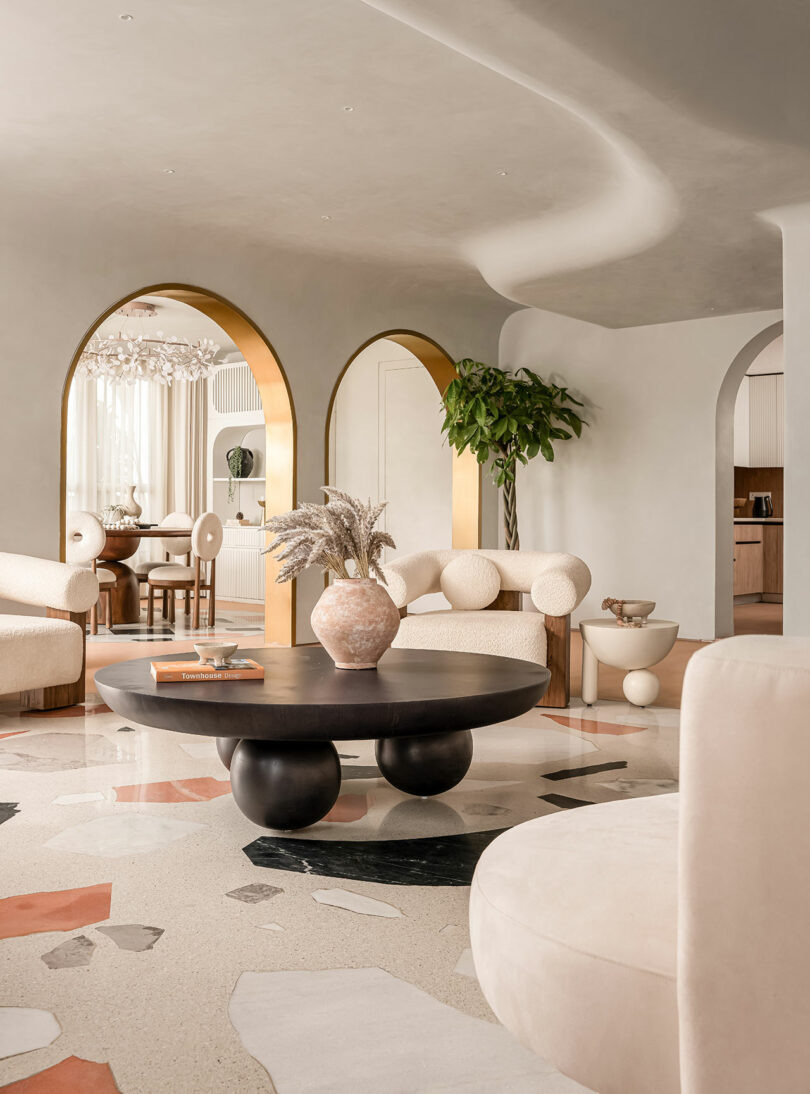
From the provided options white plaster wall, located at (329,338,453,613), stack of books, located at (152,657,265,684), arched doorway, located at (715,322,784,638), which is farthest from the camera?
white plaster wall, located at (329,338,453,613)

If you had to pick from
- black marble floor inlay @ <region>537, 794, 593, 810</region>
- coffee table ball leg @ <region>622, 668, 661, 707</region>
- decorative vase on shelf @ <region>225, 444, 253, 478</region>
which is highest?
decorative vase on shelf @ <region>225, 444, 253, 478</region>

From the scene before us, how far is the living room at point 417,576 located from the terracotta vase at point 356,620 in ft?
0.05

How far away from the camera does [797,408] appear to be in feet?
15.9

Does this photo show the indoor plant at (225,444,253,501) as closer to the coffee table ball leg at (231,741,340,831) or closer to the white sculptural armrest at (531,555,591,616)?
Result: the white sculptural armrest at (531,555,591,616)

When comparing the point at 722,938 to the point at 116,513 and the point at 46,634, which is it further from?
the point at 116,513

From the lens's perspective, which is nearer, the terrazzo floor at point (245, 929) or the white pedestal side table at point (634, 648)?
the terrazzo floor at point (245, 929)

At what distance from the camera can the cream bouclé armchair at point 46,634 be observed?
4074 mm

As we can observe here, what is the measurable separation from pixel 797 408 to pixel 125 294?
12.6 ft

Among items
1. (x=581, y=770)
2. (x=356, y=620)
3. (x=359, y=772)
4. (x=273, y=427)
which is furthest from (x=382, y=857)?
(x=273, y=427)

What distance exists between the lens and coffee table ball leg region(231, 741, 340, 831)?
2590mm

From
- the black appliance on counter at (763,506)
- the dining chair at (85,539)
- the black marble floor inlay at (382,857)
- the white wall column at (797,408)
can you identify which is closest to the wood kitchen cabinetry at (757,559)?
the black appliance on counter at (763,506)

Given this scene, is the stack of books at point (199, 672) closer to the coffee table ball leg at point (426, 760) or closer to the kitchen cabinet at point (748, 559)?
the coffee table ball leg at point (426, 760)

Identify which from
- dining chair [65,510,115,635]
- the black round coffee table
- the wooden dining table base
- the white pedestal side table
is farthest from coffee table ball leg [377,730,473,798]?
the wooden dining table base

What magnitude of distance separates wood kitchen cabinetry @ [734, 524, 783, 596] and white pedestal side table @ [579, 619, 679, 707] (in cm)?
600
